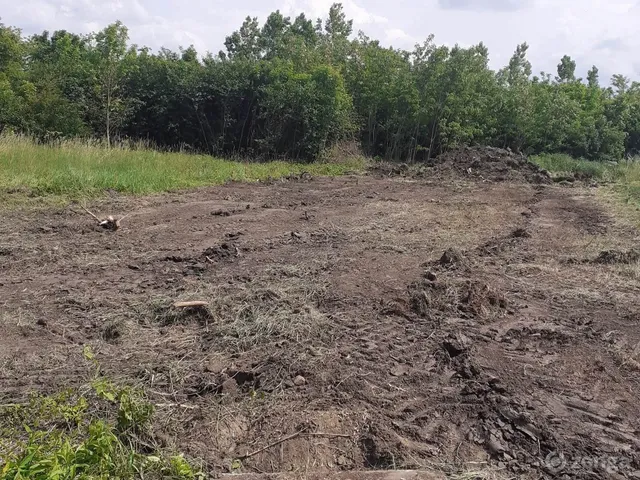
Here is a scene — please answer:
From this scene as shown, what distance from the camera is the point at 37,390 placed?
12.1 feet

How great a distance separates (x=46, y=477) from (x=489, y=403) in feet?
8.52

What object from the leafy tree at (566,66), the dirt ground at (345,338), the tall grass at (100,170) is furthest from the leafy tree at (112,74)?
the leafy tree at (566,66)

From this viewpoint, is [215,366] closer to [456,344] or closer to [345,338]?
[345,338]

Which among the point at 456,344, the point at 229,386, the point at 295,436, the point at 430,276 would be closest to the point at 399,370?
the point at 456,344

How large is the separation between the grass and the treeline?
1718 mm

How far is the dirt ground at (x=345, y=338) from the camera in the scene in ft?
10.8

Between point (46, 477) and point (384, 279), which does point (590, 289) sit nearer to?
point (384, 279)

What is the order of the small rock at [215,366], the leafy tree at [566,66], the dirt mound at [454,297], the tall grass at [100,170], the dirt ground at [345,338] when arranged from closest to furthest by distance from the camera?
the dirt ground at [345,338], the small rock at [215,366], the dirt mound at [454,297], the tall grass at [100,170], the leafy tree at [566,66]

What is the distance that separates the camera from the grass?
14.1 meters

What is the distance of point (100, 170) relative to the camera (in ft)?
38.3

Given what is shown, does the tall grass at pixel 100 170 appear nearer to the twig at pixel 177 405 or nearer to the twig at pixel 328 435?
the twig at pixel 177 405

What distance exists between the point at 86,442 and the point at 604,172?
19.3 m

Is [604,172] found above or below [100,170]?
above

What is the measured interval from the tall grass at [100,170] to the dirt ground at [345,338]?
188 cm
